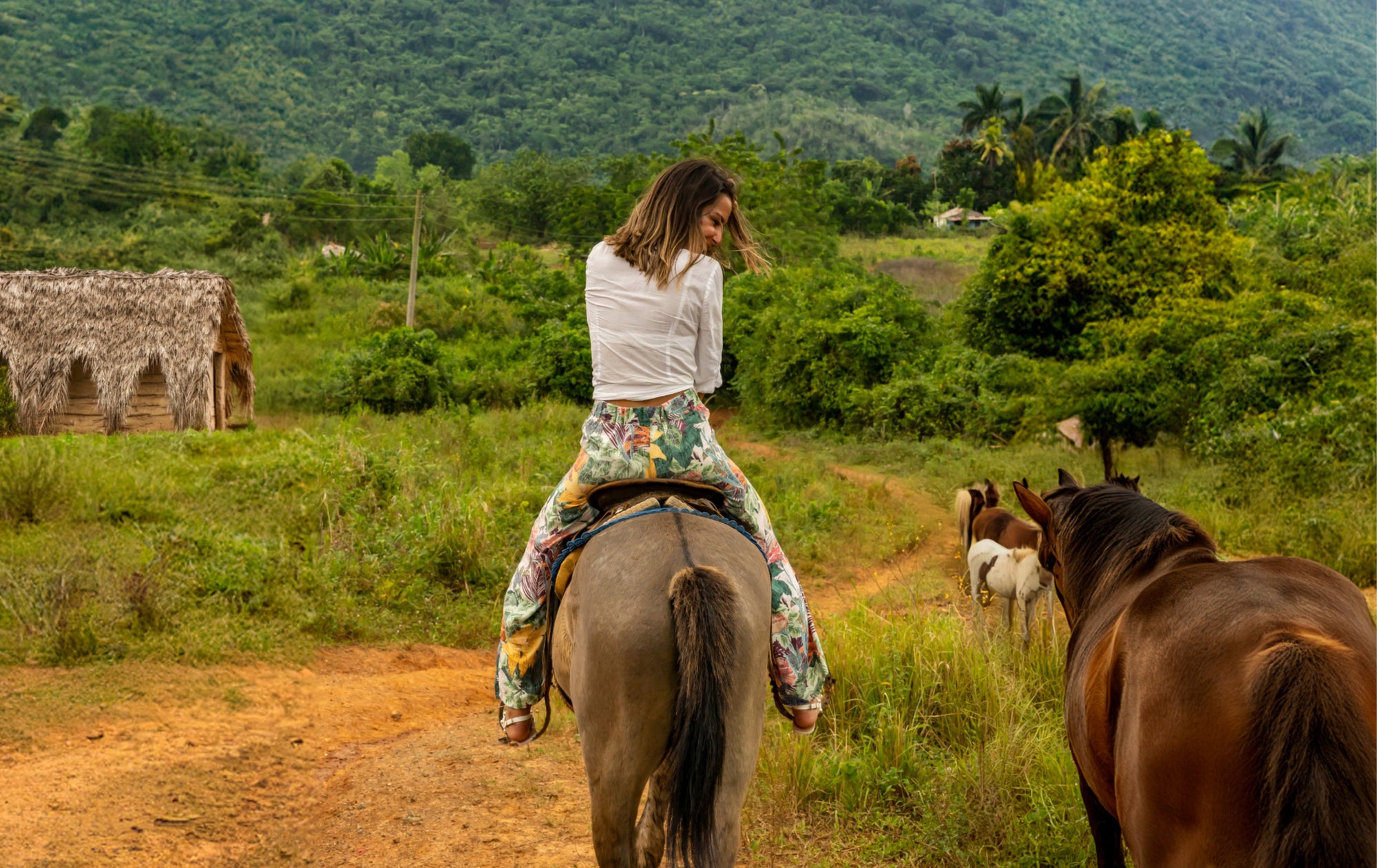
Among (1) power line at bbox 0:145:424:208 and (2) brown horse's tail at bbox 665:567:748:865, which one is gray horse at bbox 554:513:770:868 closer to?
(2) brown horse's tail at bbox 665:567:748:865

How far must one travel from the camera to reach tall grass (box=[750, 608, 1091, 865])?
375 centimetres

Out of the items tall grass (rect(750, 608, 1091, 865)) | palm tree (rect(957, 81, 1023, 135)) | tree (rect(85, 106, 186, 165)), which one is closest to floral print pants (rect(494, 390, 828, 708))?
tall grass (rect(750, 608, 1091, 865))

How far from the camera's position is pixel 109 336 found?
52.2 ft

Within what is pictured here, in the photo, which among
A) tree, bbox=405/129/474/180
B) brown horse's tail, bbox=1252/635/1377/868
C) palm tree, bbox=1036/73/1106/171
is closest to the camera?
brown horse's tail, bbox=1252/635/1377/868

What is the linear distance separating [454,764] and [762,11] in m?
126

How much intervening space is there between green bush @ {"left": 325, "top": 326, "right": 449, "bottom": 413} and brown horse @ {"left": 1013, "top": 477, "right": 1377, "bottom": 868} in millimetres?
16720

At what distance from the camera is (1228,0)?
12638cm

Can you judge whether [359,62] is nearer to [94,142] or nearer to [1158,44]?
[94,142]

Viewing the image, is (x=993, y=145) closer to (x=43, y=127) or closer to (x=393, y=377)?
(x=393, y=377)

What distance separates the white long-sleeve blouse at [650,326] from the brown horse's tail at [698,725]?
0.83 metres

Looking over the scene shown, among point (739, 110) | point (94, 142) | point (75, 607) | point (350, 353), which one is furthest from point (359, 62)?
point (75, 607)

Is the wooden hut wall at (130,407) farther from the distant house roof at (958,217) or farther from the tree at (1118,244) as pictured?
the distant house roof at (958,217)

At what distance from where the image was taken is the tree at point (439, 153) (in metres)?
60.8

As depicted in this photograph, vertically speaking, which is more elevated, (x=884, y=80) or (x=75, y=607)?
(x=884, y=80)
